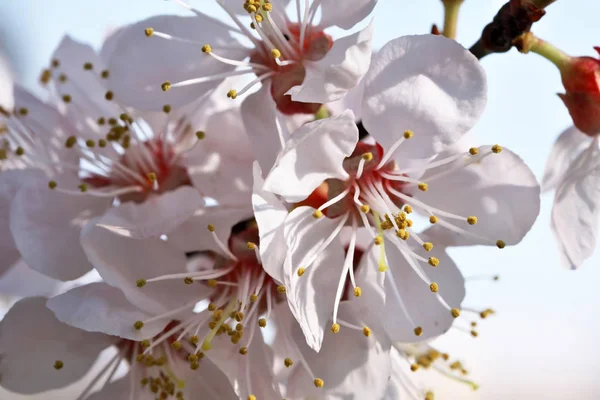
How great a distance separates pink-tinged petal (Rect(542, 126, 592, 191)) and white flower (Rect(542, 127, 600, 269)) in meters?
0.02

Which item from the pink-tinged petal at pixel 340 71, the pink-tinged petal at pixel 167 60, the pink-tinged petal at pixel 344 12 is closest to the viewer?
the pink-tinged petal at pixel 340 71

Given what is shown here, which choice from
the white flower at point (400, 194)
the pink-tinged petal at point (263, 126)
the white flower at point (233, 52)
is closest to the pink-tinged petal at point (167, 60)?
the white flower at point (233, 52)

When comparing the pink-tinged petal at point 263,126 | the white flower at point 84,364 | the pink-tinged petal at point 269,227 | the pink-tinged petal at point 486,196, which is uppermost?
the pink-tinged petal at point 263,126

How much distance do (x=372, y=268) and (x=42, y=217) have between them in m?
0.42

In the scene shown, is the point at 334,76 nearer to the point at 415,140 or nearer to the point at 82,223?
the point at 415,140

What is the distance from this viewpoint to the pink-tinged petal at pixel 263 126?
2.38ft

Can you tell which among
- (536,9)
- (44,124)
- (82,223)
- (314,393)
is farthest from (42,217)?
(536,9)

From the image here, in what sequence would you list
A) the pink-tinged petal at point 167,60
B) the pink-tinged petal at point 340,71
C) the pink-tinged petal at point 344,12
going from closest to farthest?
1. the pink-tinged petal at point 340,71
2. the pink-tinged petal at point 344,12
3. the pink-tinged petal at point 167,60

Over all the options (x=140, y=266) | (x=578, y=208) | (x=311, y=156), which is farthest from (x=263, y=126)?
(x=578, y=208)

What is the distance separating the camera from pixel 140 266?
764mm

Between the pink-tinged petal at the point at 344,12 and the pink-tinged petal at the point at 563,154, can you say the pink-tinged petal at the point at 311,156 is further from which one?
the pink-tinged petal at the point at 563,154

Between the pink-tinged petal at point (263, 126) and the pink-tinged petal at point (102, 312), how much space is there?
0.74ft

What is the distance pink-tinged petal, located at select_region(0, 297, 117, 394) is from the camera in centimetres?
83

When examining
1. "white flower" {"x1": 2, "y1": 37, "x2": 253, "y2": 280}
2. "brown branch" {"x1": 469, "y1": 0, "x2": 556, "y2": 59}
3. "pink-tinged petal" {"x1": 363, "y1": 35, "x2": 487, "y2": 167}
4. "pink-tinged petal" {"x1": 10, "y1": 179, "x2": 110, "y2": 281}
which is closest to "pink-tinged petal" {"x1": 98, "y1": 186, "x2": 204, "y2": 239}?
"white flower" {"x1": 2, "y1": 37, "x2": 253, "y2": 280}
